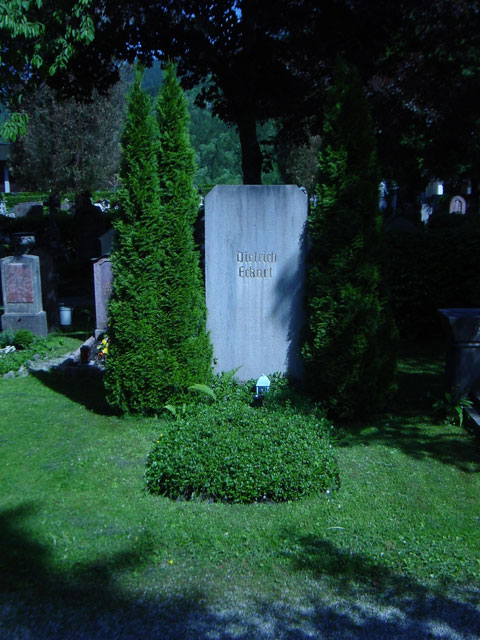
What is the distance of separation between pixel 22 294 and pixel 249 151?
751 centimetres

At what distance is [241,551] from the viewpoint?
459cm

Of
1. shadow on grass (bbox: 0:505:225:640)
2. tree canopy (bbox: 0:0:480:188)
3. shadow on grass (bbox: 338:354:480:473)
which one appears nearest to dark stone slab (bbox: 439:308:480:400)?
shadow on grass (bbox: 338:354:480:473)

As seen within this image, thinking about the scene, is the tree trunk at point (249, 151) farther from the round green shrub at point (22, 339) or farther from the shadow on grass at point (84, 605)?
the shadow on grass at point (84, 605)

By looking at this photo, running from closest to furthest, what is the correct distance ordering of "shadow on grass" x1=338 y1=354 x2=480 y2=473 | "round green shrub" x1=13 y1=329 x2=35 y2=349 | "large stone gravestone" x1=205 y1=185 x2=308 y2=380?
1. "shadow on grass" x1=338 y1=354 x2=480 y2=473
2. "large stone gravestone" x1=205 y1=185 x2=308 y2=380
3. "round green shrub" x1=13 y1=329 x2=35 y2=349

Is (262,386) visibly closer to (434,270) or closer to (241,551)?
(241,551)

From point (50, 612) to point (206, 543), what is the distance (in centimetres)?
119

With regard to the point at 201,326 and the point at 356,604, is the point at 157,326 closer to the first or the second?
the point at 201,326

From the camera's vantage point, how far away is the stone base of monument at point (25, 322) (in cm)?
1165

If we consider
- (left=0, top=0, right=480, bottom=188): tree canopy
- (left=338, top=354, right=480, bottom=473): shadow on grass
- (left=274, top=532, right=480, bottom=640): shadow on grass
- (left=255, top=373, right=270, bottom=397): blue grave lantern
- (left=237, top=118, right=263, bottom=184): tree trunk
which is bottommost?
(left=274, top=532, right=480, bottom=640): shadow on grass

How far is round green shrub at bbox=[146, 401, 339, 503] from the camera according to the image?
530 centimetres

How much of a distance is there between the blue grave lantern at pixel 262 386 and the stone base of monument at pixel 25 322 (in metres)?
5.84

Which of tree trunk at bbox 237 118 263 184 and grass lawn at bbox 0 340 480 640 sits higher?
tree trunk at bbox 237 118 263 184

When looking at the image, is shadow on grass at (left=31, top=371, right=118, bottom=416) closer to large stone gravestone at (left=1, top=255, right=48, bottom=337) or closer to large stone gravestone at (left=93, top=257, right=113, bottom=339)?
large stone gravestone at (left=93, top=257, right=113, bottom=339)

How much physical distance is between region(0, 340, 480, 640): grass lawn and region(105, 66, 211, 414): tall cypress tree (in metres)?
0.81
